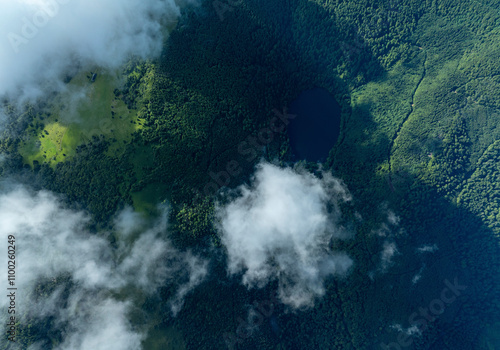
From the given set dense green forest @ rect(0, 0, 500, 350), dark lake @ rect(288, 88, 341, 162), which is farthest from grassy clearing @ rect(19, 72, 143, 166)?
dark lake @ rect(288, 88, 341, 162)

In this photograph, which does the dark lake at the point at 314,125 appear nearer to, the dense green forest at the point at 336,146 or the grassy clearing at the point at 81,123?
the dense green forest at the point at 336,146

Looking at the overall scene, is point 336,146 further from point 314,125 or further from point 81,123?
point 81,123

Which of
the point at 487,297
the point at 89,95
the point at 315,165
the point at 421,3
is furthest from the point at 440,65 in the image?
the point at 89,95

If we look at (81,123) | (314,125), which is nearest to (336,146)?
(314,125)

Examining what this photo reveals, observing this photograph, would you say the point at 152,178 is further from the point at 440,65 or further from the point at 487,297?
the point at 487,297

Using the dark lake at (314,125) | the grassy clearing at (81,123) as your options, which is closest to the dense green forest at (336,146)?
the grassy clearing at (81,123)
